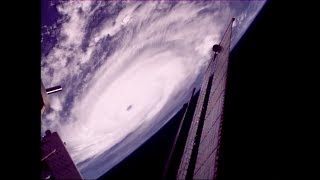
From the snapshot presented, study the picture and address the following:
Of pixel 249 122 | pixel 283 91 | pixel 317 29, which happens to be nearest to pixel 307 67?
pixel 283 91

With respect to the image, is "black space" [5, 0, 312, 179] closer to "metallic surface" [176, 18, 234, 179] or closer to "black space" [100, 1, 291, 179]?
"black space" [100, 1, 291, 179]

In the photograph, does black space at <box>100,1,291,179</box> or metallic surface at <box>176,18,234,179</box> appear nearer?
metallic surface at <box>176,18,234,179</box>

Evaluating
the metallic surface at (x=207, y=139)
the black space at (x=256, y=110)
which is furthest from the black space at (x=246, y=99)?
the metallic surface at (x=207, y=139)

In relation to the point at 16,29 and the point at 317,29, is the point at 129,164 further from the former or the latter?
the point at 16,29

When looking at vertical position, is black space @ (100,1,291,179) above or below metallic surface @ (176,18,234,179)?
above

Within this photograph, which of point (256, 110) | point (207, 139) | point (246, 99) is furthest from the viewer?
point (246, 99)

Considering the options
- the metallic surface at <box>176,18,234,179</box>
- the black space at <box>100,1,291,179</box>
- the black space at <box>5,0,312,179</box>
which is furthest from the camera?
the black space at <box>100,1,291,179</box>

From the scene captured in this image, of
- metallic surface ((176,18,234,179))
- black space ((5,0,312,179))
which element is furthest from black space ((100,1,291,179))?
metallic surface ((176,18,234,179))

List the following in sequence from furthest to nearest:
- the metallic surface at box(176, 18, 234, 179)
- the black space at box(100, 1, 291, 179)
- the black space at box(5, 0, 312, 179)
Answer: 1. the black space at box(100, 1, 291, 179)
2. the metallic surface at box(176, 18, 234, 179)
3. the black space at box(5, 0, 312, 179)

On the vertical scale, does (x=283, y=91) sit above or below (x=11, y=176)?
above

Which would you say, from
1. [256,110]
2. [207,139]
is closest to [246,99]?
[256,110]

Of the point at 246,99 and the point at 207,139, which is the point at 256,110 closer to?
the point at 246,99
